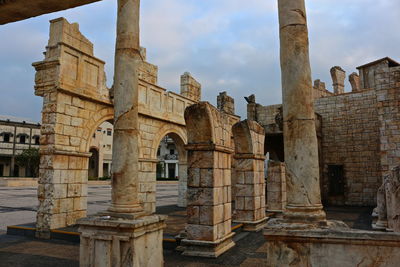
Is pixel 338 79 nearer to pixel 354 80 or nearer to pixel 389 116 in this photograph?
pixel 354 80

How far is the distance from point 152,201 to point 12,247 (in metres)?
5.25

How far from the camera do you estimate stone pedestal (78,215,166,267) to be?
15.1ft

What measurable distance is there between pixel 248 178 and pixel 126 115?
4.85 metres

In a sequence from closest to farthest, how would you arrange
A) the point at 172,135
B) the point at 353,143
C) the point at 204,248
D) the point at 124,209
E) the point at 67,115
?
1. the point at 124,209
2. the point at 204,248
3. the point at 67,115
4. the point at 172,135
5. the point at 353,143

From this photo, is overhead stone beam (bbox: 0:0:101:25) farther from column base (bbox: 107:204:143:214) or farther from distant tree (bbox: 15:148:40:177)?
distant tree (bbox: 15:148:40:177)

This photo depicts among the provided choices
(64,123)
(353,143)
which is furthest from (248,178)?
(353,143)

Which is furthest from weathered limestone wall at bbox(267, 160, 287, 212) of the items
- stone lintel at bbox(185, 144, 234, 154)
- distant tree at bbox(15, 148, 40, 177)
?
distant tree at bbox(15, 148, 40, 177)

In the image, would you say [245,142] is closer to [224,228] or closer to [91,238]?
[224,228]

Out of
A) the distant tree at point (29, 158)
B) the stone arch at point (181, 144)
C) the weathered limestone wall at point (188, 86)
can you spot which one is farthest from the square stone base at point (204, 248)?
the distant tree at point (29, 158)

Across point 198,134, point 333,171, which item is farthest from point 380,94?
point 198,134

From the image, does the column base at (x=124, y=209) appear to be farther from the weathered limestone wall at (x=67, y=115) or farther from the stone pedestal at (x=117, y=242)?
the weathered limestone wall at (x=67, y=115)

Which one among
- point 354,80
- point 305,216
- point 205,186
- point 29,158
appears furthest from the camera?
point 29,158

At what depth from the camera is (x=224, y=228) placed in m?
6.92

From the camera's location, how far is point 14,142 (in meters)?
41.1
